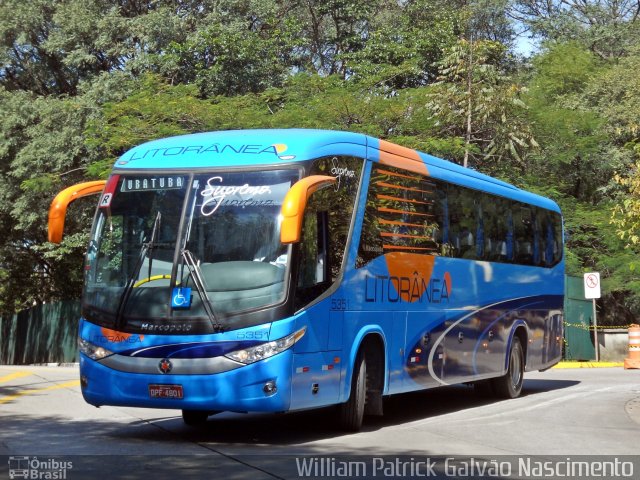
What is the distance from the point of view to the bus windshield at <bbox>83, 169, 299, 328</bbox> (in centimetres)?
1036

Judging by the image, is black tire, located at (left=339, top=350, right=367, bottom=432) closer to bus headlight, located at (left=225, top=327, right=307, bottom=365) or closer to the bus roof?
bus headlight, located at (left=225, top=327, right=307, bottom=365)

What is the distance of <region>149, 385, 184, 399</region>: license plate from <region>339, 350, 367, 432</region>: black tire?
2.24m

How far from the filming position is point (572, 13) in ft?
163

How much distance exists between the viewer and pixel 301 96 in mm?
32062

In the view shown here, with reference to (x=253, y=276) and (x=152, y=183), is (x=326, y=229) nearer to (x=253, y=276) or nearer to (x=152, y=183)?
(x=253, y=276)

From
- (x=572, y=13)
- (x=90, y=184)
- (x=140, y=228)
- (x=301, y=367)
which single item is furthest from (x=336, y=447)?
(x=572, y=13)

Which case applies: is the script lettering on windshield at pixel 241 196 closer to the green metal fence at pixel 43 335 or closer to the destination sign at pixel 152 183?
the destination sign at pixel 152 183

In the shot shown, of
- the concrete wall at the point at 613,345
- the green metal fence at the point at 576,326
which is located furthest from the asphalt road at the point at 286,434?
the concrete wall at the point at 613,345

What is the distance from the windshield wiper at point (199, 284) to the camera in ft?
33.7

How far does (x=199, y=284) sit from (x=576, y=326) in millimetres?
24024

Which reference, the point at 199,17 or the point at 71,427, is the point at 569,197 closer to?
the point at 199,17

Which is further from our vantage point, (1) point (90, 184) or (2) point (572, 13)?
(2) point (572, 13)

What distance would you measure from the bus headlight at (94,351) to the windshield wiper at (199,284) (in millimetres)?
1238

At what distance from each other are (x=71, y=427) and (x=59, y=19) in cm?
2480
